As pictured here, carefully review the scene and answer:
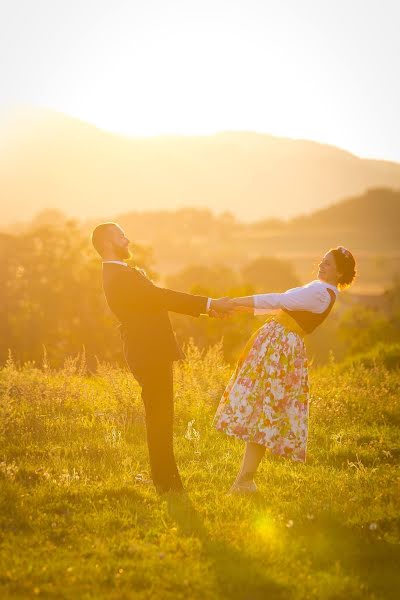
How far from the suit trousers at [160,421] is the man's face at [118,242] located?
112cm

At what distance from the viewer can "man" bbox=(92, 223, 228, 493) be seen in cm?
621

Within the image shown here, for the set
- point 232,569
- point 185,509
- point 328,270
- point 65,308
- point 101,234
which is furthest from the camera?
point 65,308

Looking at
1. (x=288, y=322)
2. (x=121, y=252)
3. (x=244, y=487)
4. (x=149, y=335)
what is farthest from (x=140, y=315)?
(x=244, y=487)

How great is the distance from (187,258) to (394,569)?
292 ft

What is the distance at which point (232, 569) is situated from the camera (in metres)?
4.73

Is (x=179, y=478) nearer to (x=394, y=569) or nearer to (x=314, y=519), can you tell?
(x=314, y=519)

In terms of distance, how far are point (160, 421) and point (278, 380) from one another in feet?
3.96

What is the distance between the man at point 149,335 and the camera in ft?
20.4

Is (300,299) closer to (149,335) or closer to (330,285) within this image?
(330,285)

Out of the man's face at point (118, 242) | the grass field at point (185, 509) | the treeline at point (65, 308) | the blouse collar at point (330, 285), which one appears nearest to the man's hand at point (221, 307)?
the blouse collar at point (330, 285)

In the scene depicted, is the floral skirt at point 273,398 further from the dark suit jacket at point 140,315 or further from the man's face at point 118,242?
the man's face at point 118,242

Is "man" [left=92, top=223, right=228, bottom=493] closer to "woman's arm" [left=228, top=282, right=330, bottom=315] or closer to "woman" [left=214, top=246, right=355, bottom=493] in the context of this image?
"woman" [left=214, top=246, right=355, bottom=493]

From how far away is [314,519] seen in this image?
18.9 feet

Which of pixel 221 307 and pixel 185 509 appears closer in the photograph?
pixel 185 509
